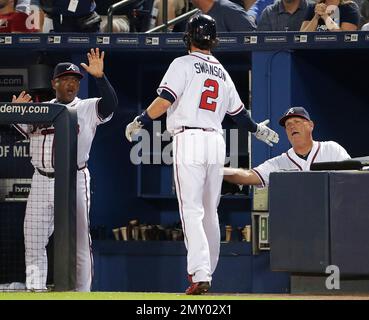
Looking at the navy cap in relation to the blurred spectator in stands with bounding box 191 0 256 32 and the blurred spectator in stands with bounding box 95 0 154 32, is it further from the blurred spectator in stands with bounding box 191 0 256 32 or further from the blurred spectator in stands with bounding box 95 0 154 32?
the blurred spectator in stands with bounding box 95 0 154 32

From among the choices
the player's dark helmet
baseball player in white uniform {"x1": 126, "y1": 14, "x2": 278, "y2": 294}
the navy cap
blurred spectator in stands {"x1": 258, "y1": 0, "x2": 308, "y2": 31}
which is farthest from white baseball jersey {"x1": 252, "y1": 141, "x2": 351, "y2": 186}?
blurred spectator in stands {"x1": 258, "y1": 0, "x2": 308, "y2": 31}

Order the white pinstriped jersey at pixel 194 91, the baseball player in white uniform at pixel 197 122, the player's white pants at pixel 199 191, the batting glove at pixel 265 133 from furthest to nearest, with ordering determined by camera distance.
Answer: the batting glove at pixel 265 133 < the white pinstriped jersey at pixel 194 91 < the baseball player in white uniform at pixel 197 122 < the player's white pants at pixel 199 191

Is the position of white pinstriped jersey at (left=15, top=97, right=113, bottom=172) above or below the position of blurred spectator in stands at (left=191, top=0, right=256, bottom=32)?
below

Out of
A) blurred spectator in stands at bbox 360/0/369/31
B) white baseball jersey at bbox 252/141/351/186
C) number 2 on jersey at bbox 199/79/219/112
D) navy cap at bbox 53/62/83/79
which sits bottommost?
white baseball jersey at bbox 252/141/351/186

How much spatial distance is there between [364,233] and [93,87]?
13.4 ft

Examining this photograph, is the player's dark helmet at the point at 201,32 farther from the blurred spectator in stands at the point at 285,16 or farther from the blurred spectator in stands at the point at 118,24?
the blurred spectator in stands at the point at 118,24

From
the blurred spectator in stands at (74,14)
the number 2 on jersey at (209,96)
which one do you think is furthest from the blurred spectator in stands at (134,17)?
the number 2 on jersey at (209,96)

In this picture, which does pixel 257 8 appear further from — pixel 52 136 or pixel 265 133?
pixel 52 136

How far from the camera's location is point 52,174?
9.40 metres

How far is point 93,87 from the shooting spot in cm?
1103

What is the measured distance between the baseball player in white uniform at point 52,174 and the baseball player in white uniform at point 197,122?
0.99 metres

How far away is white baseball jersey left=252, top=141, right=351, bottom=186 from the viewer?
364 inches

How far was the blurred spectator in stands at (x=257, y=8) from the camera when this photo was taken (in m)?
11.3

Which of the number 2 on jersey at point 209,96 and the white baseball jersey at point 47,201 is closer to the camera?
the number 2 on jersey at point 209,96
